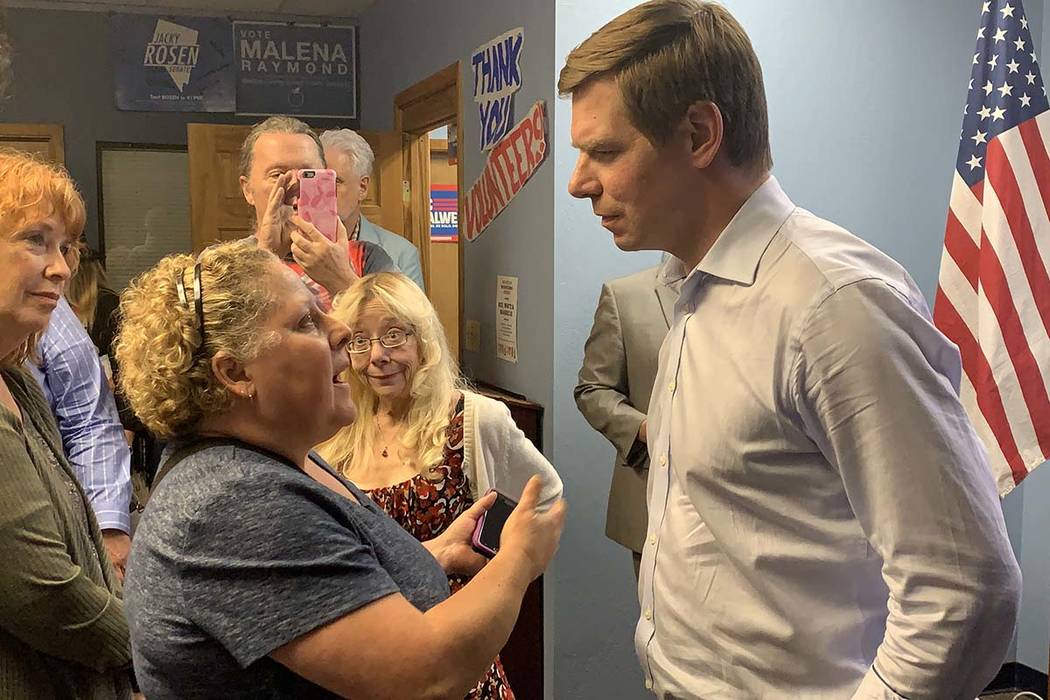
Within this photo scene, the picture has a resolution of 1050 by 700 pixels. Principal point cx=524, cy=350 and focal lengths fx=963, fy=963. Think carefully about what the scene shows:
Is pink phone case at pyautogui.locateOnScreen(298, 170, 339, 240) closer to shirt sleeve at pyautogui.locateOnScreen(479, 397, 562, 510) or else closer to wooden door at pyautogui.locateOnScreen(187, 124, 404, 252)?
shirt sleeve at pyautogui.locateOnScreen(479, 397, 562, 510)

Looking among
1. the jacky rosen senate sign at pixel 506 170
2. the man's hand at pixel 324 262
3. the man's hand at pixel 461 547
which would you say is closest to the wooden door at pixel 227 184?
the jacky rosen senate sign at pixel 506 170

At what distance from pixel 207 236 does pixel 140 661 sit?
3.66 m

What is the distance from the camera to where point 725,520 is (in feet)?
3.74

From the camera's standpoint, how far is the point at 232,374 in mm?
1151

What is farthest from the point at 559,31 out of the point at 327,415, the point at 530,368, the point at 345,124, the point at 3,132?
the point at 3,132

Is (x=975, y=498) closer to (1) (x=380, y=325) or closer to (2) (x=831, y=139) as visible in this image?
(1) (x=380, y=325)

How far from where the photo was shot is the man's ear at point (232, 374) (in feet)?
3.75

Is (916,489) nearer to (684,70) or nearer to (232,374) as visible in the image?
(684,70)

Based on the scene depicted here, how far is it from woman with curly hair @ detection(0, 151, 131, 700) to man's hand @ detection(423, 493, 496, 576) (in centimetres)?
49

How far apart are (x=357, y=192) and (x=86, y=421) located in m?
1.56

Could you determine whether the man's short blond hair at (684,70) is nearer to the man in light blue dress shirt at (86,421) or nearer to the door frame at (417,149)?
the man in light blue dress shirt at (86,421)

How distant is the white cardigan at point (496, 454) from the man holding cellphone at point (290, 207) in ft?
1.99

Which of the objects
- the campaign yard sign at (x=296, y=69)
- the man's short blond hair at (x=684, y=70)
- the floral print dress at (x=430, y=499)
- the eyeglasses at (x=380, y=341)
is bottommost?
the floral print dress at (x=430, y=499)

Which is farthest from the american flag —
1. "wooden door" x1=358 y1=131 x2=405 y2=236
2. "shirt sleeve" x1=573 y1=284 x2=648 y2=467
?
"wooden door" x1=358 y1=131 x2=405 y2=236
